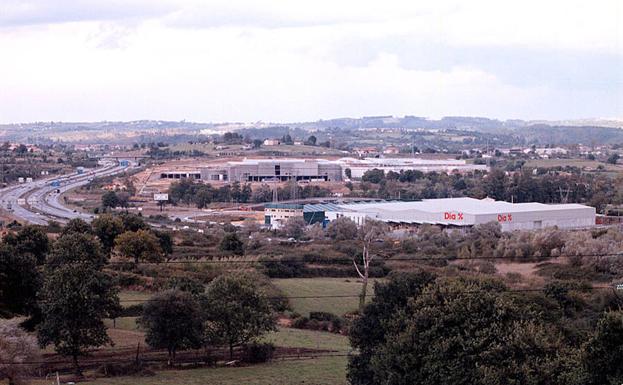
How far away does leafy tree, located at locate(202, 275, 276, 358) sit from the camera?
16609 millimetres

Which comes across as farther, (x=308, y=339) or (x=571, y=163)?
(x=571, y=163)

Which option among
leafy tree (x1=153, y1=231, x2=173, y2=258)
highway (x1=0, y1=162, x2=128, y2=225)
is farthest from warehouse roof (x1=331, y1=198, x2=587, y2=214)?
leafy tree (x1=153, y1=231, x2=173, y2=258)

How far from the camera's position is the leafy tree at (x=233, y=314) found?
16.6 metres

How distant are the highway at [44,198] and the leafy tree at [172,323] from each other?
2258cm

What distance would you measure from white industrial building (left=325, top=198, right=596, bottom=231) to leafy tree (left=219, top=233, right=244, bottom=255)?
1060 cm

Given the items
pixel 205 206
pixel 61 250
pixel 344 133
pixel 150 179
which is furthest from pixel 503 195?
pixel 344 133

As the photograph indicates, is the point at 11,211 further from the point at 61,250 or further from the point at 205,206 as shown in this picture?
the point at 61,250

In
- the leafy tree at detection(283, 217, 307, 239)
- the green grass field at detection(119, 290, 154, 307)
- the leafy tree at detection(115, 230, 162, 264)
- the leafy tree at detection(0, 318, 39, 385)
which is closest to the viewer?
the leafy tree at detection(0, 318, 39, 385)

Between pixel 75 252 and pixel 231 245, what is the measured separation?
11.6 metres

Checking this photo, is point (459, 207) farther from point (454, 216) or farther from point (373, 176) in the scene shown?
point (373, 176)

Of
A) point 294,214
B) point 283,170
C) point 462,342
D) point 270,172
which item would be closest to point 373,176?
point 283,170

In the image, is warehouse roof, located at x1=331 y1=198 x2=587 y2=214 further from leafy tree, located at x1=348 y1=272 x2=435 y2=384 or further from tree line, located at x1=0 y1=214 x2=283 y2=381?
leafy tree, located at x1=348 y1=272 x2=435 y2=384

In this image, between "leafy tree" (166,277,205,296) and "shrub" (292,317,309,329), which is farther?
"shrub" (292,317,309,329)

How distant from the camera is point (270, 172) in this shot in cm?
6819
